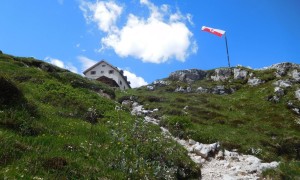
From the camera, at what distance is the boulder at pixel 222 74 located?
7688cm

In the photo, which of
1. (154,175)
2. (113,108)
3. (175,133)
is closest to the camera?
(154,175)

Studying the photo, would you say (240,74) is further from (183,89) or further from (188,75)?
(183,89)

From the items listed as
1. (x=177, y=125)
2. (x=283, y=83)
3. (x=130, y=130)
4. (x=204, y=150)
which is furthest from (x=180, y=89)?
(x=130, y=130)

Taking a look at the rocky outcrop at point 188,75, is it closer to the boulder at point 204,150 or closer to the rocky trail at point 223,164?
the rocky trail at point 223,164

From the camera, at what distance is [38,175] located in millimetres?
9906

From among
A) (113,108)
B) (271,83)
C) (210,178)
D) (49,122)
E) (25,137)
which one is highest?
(271,83)

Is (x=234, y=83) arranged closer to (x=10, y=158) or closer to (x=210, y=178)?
(x=210, y=178)

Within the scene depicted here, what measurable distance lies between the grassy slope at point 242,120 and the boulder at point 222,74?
37.1 ft

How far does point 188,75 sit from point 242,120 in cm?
4108

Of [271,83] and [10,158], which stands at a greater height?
[271,83]

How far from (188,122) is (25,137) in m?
23.5

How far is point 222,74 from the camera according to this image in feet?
257

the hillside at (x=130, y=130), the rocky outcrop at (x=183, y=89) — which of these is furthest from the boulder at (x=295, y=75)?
the rocky outcrop at (x=183, y=89)

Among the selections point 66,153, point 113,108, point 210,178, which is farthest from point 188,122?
point 66,153
